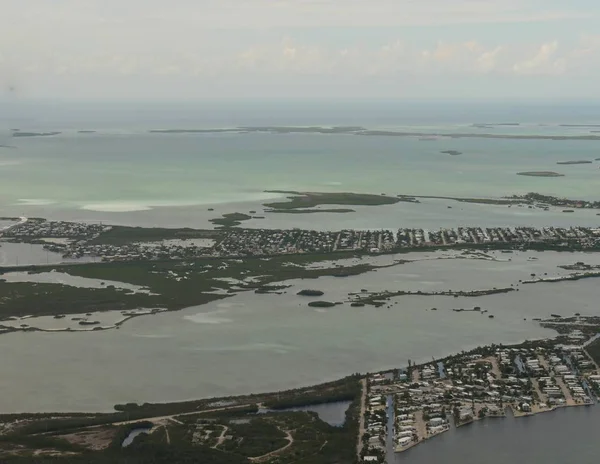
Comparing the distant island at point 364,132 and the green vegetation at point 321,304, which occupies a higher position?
the distant island at point 364,132

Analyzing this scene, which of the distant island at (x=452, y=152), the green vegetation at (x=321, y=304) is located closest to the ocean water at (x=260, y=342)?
the green vegetation at (x=321, y=304)

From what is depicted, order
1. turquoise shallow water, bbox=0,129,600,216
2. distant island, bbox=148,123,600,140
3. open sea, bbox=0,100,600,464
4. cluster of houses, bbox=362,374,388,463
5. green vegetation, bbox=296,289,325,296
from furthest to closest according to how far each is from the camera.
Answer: distant island, bbox=148,123,600,140 < turquoise shallow water, bbox=0,129,600,216 < green vegetation, bbox=296,289,325,296 < open sea, bbox=0,100,600,464 < cluster of houses, bbox=362,374,388,463

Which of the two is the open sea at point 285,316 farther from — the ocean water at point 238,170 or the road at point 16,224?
the road at point 16,224

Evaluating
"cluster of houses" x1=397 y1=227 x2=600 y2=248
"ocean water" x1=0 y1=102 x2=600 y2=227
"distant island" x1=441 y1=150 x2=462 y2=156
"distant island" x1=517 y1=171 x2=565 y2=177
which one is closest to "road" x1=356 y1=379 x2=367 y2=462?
"cluster of houses" x1=397 y1=227 x2=600 y2=248


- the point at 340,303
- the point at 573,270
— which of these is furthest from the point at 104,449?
the point at 573,270

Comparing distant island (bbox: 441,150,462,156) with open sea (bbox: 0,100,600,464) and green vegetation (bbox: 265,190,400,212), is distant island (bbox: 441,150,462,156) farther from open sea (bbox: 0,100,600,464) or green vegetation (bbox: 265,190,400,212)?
green vegetation (bbox: 265,190,400,212)

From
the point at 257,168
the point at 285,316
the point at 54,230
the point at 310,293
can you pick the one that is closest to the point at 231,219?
the point at 54,230

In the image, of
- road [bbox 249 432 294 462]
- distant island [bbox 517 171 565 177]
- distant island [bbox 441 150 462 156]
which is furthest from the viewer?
distant island [bbox 441 150 462 156]
